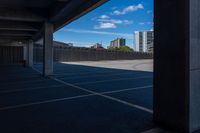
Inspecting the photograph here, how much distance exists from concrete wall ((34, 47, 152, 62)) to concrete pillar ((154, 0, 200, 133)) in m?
34.6

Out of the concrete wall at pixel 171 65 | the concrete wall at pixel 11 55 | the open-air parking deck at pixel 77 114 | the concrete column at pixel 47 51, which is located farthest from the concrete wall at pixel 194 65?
the concrete wall at pixel 11 55

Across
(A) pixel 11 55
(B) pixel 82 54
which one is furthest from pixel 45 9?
(B) pixel 82 54

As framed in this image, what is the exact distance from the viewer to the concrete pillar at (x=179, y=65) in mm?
3621

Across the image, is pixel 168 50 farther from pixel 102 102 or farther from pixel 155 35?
pixel 102 102

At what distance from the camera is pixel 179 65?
372 centimetres

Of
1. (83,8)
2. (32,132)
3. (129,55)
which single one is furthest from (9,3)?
(129,55)

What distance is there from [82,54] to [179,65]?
40121mm

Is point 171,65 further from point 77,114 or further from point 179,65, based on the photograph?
point 77,114

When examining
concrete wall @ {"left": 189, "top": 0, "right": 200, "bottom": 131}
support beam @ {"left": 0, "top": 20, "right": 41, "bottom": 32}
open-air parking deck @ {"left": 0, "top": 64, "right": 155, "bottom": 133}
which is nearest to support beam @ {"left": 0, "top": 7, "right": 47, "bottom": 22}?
support beam @ {"left": 0, "top": 20, "right": 41, "bottom": 32}

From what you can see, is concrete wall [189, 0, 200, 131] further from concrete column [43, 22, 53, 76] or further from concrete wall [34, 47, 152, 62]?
concrete wall [34, 47, 152, 62]

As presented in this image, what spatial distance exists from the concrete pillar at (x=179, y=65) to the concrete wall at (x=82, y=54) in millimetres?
34637

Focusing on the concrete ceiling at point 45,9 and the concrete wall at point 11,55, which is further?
the concrete wall at point 11,55

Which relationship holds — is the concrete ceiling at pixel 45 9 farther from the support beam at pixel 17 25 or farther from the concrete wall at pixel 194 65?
the concrete wall at pixel 194 65

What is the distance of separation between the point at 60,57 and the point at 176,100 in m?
38.1
